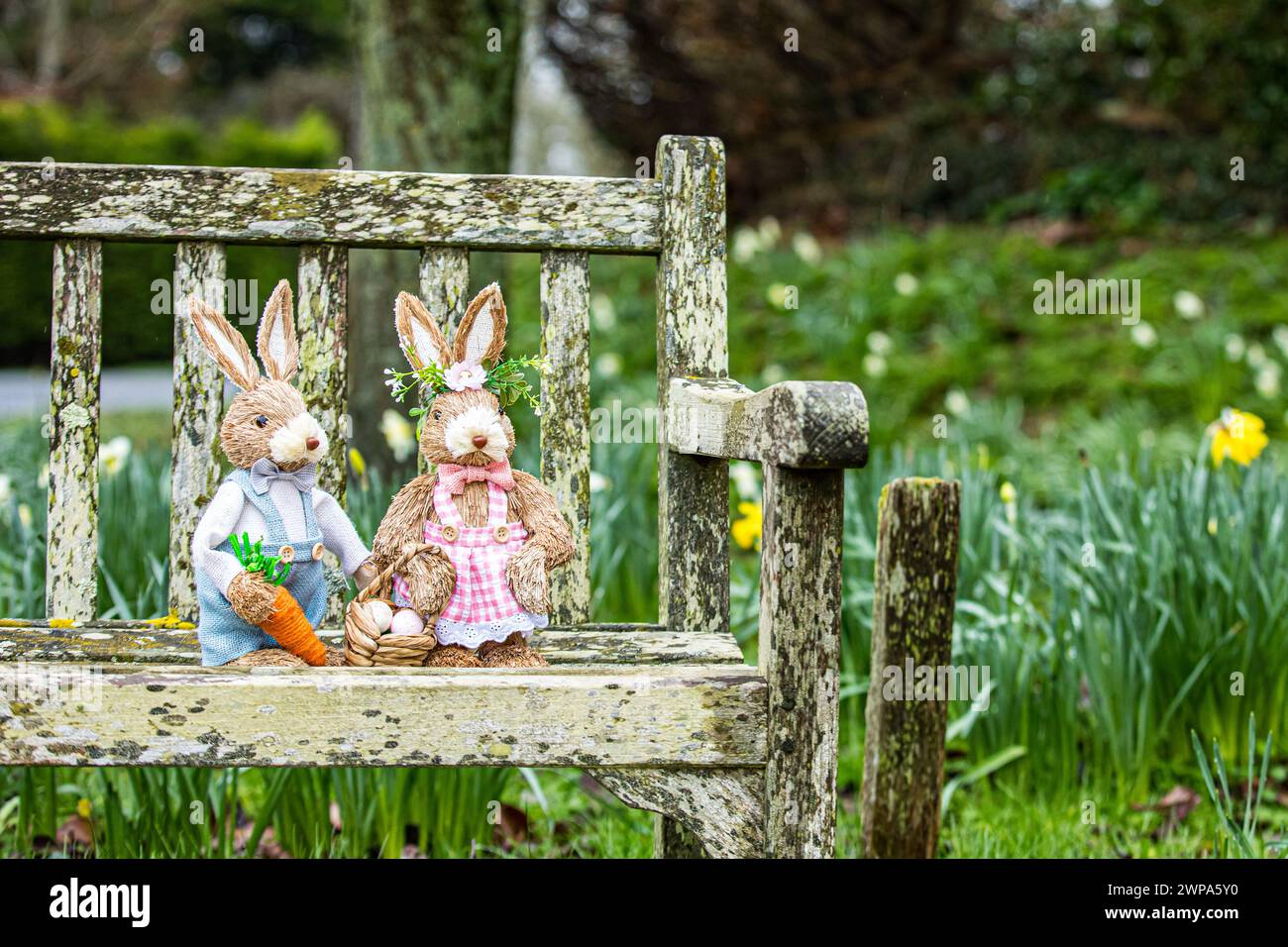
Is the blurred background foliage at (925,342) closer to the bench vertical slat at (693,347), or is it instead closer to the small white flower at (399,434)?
the small white flower at (399,434)

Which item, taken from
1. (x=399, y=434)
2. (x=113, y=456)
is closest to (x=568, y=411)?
(x=399, y=434)

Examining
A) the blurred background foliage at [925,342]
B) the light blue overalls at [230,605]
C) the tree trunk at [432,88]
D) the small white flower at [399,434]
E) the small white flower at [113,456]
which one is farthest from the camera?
the tree trunk at [432,88]

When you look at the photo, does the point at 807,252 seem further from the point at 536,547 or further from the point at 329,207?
the point at 536,547

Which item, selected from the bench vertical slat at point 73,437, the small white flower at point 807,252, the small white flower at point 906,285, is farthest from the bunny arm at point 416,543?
the small white flower at point 807,252

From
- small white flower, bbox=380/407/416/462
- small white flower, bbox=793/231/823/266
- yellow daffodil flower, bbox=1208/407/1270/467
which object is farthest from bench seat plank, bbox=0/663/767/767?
small white flower, bbox=793/231/823/266

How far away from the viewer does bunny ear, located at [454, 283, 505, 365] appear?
1.48 m

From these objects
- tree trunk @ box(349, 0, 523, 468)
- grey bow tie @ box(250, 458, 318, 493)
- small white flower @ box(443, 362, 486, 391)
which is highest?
tree trunk @ box(349, 0, 523, 468)

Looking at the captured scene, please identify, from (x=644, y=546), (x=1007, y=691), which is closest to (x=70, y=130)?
(x=644, y=546)

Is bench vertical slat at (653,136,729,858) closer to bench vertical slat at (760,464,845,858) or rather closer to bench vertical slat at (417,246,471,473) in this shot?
bench vertical slat at (417,246,471,473)

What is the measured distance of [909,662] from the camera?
1.68 metres

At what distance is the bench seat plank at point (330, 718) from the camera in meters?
1.28

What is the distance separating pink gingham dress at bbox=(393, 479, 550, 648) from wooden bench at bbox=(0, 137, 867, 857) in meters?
0.12

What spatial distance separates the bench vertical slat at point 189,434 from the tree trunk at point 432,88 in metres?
1.31
